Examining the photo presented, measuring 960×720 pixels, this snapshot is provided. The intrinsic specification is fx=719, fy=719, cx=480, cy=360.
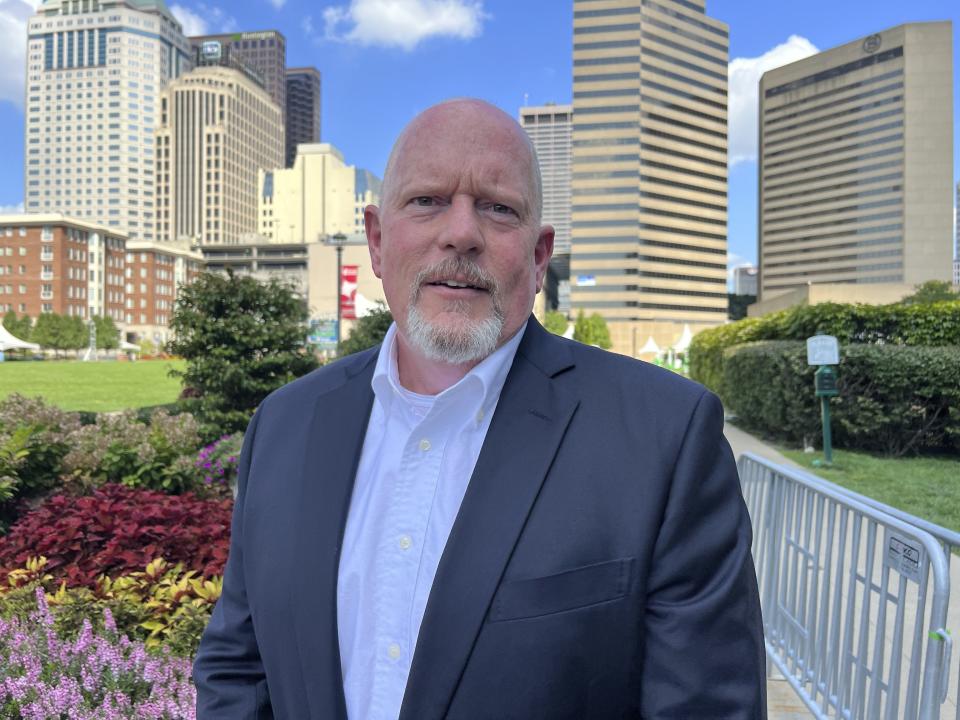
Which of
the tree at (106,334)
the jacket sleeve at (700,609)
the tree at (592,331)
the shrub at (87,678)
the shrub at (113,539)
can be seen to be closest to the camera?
the jacket sleeve at (700,609)

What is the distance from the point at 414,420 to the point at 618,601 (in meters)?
A: 0.63

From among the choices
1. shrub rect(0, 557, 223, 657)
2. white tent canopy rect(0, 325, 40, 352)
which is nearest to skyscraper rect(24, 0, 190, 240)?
white tent canopy rect(0, 325, 40, 352)

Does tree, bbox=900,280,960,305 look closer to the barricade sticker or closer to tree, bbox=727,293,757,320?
the barricade sticker

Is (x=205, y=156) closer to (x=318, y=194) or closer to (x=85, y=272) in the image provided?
(x=318, y=194)

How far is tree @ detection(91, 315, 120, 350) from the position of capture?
99625 millimetres

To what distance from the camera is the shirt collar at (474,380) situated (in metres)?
1.57

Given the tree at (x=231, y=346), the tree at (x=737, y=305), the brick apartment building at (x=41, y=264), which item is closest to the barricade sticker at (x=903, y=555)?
the tree at (x=231, y=346)

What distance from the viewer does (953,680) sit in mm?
4215

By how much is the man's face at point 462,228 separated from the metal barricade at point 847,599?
1.94 meters

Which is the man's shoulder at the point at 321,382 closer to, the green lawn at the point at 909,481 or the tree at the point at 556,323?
the green lawn at the point at 909,481

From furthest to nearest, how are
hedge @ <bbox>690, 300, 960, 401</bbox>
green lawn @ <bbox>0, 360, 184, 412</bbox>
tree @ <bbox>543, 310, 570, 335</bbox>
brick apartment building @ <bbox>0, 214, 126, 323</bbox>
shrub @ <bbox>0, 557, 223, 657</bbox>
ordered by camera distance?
tree @ <bbox>543, 310, 570, 335</bbox>, brick apartment building @ <bbox>0, 214, 126, 323</bbox>, green lawn @ <bbox>0, 360, 184, 412</bbox>, hedge @ <bbox>690, 300, 960, 401</bbox>, shrub @ <bbox>0, 557, 223, 657</bbox>

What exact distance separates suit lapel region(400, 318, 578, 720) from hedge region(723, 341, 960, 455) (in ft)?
25.2

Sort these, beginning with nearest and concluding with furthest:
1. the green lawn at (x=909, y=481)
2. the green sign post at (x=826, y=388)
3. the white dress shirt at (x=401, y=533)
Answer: the white dress shirt at (x=401, y=533) < the green lawn at (x=909, y=481) < the green sign post at (x=826, y=388)

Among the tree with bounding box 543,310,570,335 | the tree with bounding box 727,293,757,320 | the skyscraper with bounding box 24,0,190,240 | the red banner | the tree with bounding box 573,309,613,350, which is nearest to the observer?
the red banner
